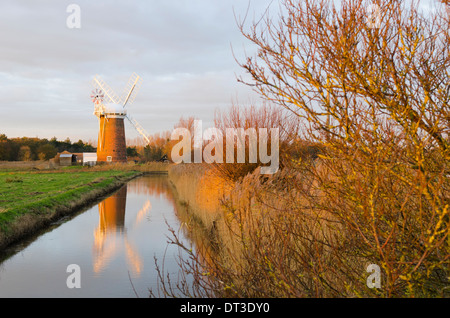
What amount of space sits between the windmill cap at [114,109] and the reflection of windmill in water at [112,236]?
78.2 ft

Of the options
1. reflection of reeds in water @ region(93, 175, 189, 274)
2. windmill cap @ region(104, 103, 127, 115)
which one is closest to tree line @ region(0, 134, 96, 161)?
windmill cap @ region(104, 103, 127, 115)

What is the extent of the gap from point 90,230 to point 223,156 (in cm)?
394

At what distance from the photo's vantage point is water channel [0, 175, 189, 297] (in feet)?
20.6

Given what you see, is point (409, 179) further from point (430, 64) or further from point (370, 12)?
point (370, 12)

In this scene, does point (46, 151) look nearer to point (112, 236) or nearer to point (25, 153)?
point (25, 153)

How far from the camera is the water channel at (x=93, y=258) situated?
629cm

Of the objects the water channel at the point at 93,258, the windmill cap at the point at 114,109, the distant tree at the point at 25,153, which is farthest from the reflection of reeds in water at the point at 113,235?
the distant tree at the point at 25,153

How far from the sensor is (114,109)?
131 feet

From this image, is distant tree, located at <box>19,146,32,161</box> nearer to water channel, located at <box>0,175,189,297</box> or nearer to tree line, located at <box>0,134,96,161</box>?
tree line, located at <box>0,134,96,161</box>

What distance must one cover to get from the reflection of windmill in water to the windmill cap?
939 inches

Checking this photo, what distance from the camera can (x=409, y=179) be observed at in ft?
→ 8.22

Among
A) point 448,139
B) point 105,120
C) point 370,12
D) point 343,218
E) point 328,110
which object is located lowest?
point 343,218

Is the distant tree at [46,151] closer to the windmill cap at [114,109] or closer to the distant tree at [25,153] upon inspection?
the distant tree at [25,153]
